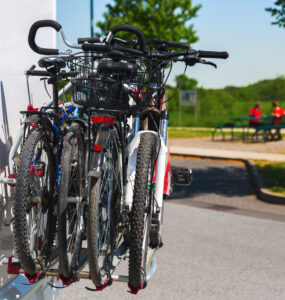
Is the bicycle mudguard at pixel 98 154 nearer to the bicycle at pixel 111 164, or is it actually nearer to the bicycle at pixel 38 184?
the bicycle at pixel 111 164

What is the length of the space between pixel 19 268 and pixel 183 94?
2629cm

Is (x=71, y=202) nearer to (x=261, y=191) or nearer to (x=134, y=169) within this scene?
(x=134, y=169)

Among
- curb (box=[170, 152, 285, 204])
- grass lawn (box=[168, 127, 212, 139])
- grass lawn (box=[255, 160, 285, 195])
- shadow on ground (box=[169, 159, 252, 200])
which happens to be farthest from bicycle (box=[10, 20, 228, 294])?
grass lawn (box=[168, 127, 212, 139])

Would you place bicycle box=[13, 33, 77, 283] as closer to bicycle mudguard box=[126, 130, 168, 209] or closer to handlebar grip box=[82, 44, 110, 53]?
handlebar grip box=[82, 44, 110, 53]

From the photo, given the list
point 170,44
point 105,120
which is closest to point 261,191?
point 170,44

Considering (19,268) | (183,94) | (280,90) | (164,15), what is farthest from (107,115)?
(280,90)

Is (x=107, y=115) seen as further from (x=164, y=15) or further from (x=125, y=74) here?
(x=164, y=15)

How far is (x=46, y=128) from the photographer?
2674mm

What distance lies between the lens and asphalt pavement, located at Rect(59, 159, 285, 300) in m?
3.94

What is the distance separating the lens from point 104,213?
2.73m

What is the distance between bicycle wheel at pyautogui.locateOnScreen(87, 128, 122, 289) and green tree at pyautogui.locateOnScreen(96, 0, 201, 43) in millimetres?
21743

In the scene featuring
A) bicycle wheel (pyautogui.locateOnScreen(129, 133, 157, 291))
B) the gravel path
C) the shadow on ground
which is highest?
bicycle wheel (pyautogui.locateOnScreen(129, 133, 157, 291))

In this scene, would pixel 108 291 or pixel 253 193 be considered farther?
pixel 253 193

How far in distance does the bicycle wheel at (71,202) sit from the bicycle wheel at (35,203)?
0.52ft
